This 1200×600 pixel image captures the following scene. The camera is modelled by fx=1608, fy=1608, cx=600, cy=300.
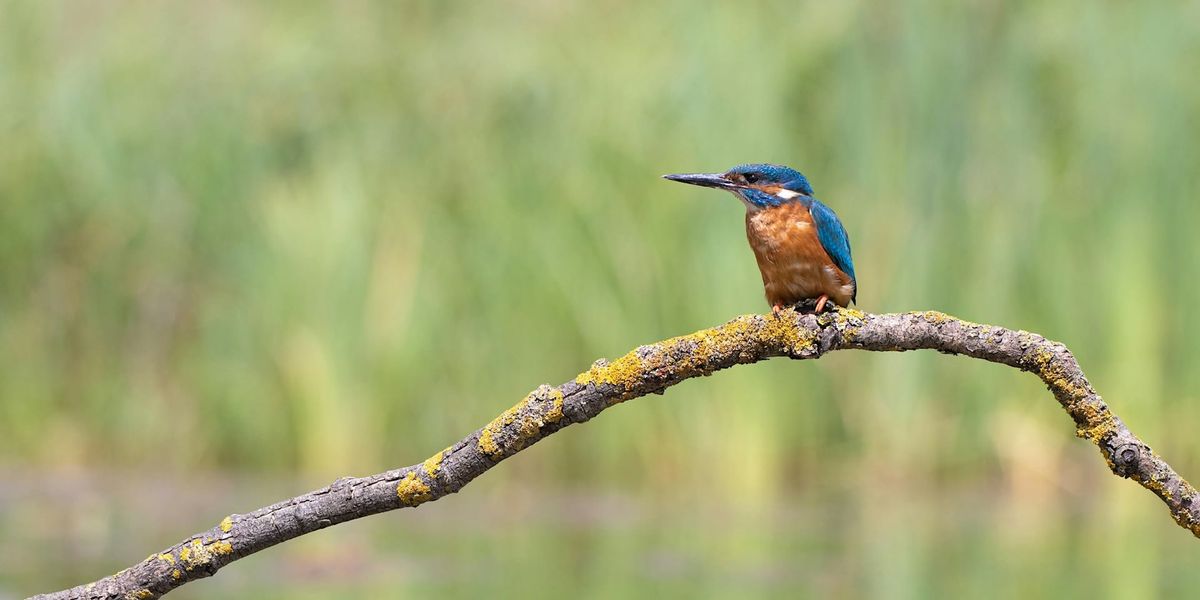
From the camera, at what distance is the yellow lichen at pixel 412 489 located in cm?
244

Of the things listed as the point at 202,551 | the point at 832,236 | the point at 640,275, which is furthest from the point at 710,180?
the point at 640,275

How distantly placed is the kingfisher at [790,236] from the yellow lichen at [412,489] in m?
0.68

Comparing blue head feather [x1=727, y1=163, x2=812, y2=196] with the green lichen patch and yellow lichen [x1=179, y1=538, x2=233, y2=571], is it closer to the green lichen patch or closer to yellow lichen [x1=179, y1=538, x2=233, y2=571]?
the green lichen patch

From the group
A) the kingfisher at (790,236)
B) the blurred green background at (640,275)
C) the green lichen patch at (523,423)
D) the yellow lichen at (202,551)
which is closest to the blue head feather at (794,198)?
the kingfisher at (790,236)

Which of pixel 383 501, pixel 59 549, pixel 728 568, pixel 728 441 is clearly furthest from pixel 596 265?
pixel 383 501

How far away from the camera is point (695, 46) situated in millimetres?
6867

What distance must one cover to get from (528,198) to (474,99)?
35.7 inches

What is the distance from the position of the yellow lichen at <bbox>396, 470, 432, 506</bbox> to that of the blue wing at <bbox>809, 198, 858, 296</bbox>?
88 centimetres

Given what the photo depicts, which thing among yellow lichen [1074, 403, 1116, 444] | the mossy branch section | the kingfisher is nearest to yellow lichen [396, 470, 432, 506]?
the mossy branch section

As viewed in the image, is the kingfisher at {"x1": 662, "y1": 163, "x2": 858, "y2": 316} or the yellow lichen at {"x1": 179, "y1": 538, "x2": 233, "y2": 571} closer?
the yellow lichen at {"x1": 179, "y1": 538, "x2": 233, "y2": 571}

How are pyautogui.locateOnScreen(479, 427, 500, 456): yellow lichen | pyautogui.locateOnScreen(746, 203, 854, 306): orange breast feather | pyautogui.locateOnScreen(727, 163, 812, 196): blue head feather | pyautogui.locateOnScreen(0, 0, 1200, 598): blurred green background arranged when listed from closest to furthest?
1. pyautogui.locateOnScreen(479, 427, 500, 456): yellow lichen
2. pyautogui.locateOnScreen(746, 203, 854, 306): orange breast feather
3. pyautogui.locateOnScreen(727, 163, 812, 196): blue head feather
4. pyautogui.locateOnScreen(0, 0, 1200, 598): blurred green background

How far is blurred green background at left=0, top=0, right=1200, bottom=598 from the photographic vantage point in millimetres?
6660

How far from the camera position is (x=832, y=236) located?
2.90 metres

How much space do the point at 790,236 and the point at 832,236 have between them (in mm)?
77
